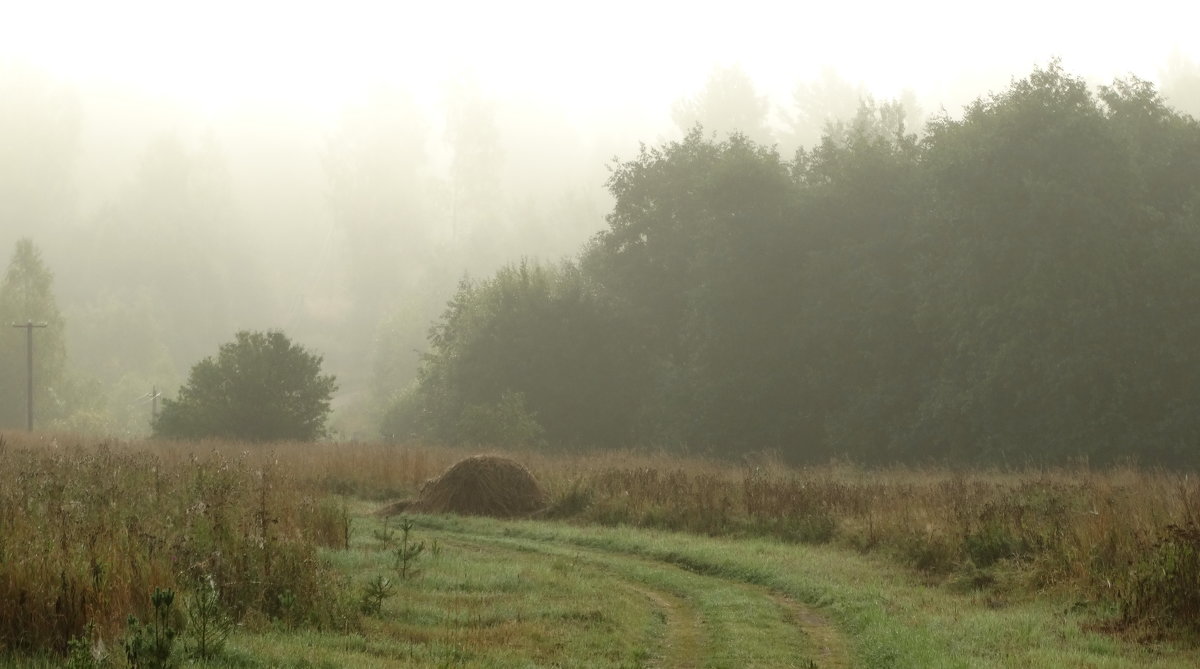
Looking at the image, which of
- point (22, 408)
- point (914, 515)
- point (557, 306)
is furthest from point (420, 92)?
point (914, 515)

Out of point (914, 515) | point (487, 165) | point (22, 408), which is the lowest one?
point (914, 515)

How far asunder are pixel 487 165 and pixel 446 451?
100031mm

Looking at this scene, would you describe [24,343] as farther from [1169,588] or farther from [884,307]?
[1169,588]

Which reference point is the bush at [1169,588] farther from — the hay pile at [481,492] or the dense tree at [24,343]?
the dense tree at [24,343]

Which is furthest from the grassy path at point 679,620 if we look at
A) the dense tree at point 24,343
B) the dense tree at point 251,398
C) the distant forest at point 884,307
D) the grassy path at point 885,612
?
the dense tree at point 24,343

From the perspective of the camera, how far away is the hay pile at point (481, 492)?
25.8 meters

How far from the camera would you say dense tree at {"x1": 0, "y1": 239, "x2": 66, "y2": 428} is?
253 feet

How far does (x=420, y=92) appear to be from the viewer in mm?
162125

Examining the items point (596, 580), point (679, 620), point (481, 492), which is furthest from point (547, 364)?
point (679, 620)

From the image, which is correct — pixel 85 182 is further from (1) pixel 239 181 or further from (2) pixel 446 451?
(2) pixel 446 451

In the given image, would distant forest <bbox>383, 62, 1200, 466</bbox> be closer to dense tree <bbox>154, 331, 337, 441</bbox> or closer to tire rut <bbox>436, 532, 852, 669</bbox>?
dense tree <bbox>154, 331, 337, 441</bbox>

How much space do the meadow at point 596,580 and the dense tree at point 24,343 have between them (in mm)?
61532

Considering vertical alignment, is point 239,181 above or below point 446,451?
above

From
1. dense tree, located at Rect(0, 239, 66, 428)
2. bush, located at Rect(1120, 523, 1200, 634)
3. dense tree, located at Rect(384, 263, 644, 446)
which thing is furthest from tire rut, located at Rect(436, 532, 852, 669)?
dense tree, located at Rect(0, 239, 66, 428)
